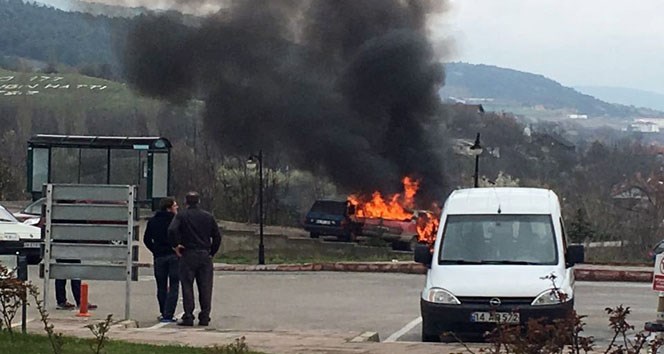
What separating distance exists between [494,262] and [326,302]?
5513 millimetres

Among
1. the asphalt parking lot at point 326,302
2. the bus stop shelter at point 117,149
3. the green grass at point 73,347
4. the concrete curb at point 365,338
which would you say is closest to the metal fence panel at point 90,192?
the asphalt parking lot at point 326,302

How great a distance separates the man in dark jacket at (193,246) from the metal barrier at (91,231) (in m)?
0.55

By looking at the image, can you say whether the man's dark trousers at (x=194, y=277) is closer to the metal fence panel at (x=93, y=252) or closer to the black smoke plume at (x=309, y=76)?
the metal fence panel at (x=93, y=252)

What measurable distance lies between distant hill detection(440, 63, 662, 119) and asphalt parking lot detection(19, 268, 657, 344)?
274ft

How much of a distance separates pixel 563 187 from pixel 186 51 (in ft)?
64.4

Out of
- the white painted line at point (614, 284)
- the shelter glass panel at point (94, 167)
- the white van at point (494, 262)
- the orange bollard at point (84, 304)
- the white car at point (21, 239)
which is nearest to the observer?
the white van at point (494, 262)

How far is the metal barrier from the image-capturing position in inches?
517

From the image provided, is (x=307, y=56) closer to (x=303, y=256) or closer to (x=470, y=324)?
(x=303, y=256)

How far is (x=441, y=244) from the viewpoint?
12.5 metres

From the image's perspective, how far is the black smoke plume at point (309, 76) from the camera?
4575 cm

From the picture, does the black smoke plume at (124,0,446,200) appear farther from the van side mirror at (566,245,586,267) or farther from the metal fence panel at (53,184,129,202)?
the van side mirror at (566,245,586,267)

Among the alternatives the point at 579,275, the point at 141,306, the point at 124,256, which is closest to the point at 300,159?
the point at 579,275

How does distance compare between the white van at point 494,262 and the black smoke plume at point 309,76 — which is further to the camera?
the black smoke plume at point 309,76

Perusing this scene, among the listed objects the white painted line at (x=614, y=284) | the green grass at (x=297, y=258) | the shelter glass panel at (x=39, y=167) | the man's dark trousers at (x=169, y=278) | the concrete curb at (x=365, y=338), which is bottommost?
the green grass at (x=297, y=258)
